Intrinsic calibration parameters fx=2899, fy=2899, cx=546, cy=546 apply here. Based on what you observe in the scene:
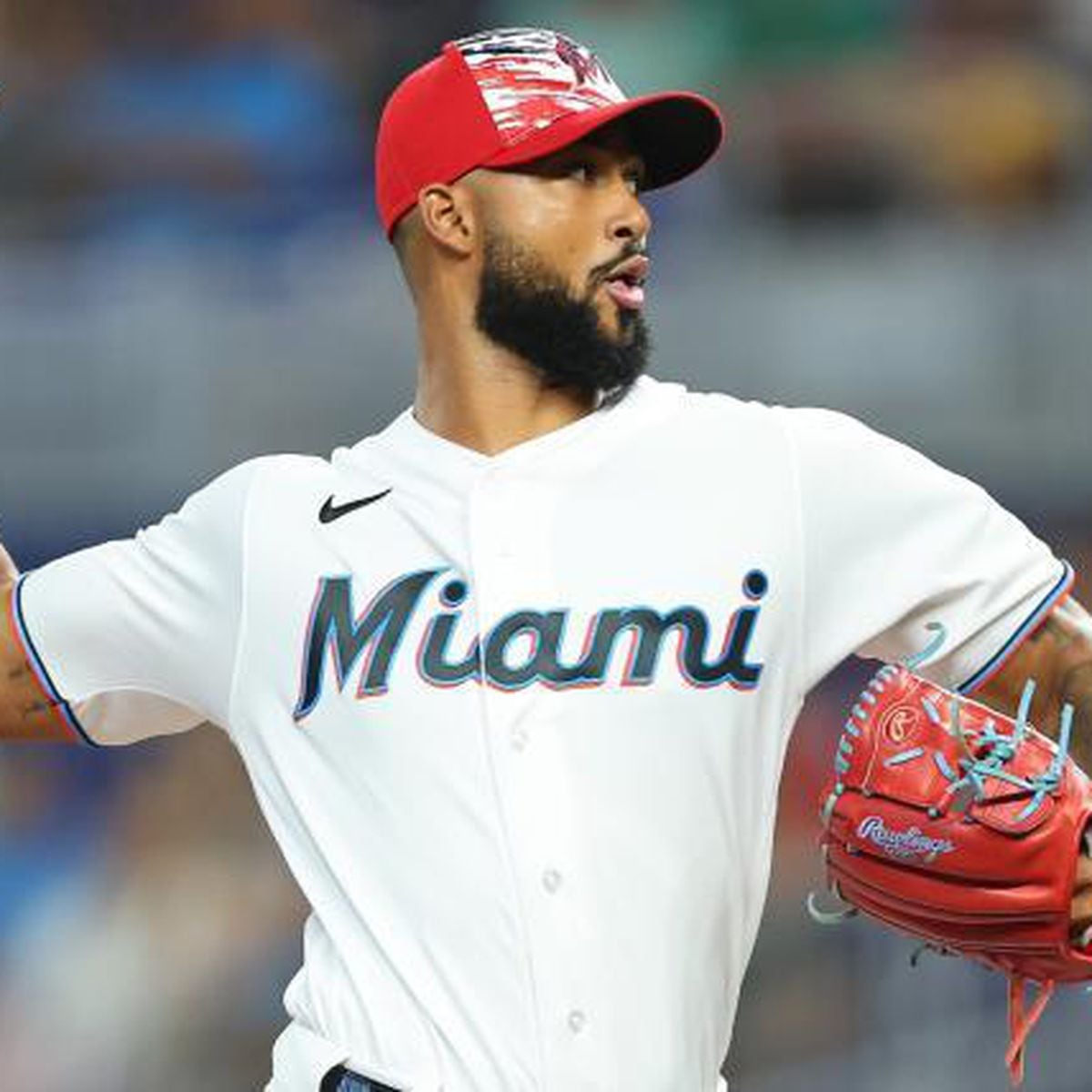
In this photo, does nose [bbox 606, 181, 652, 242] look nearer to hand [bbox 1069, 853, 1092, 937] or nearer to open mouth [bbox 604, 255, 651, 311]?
open mouth [bbox 604, 255, 651, 311]

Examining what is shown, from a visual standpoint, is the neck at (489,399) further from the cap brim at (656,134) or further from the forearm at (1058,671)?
the forearm at (1058,671)

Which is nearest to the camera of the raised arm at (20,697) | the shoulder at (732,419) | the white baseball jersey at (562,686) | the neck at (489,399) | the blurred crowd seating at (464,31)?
the white baseball jersey at (562,686)

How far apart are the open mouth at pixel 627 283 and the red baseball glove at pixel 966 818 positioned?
19.5 inches

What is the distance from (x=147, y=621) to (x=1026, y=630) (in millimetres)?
975

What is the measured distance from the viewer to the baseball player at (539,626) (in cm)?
295

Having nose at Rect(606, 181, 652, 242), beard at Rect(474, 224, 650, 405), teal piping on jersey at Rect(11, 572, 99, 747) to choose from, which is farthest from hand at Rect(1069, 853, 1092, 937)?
teal piping on jersey at Rect(11, 572, 99, 747)

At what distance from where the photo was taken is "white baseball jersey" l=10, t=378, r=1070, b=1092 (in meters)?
2.94

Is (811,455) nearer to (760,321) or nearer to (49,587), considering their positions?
(49,587)

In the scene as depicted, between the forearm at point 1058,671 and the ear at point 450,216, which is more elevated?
the ear at point 450,216

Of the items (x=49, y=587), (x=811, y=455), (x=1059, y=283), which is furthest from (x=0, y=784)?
(x=811, y=455)

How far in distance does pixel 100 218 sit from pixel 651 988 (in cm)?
597

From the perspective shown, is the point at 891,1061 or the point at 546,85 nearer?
the point at 546,85

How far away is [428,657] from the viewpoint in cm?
306

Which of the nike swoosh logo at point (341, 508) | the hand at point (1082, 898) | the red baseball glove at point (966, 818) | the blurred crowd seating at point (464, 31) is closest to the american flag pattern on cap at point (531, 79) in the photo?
the nike swoosh logo at point (341, 508)
